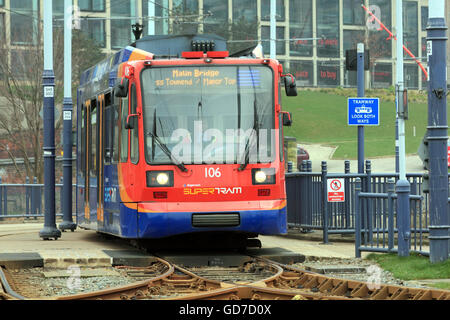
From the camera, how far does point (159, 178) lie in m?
16.7

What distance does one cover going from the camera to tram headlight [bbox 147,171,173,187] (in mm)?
16688

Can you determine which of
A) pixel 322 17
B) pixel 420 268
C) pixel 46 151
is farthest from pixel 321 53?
pixel 420 268

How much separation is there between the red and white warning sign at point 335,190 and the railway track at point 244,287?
16.2 feet

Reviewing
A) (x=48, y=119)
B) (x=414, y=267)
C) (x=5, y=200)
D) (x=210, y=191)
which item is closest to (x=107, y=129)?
(x=210, y=191)

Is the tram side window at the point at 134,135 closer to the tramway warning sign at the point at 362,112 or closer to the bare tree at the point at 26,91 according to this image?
the tramway warning sign at the point at 362,112

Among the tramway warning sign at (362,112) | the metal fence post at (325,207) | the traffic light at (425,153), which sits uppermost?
the tramway warning sign at (362,112)

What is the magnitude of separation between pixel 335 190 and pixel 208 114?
4.71 meters

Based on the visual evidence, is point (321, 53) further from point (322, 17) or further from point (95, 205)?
point (95, 205)

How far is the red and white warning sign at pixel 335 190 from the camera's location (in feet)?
68.1

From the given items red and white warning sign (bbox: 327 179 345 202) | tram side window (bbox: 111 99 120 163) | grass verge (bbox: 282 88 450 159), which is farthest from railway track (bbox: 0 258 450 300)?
grass verge (bbox: 282 88 450 159)

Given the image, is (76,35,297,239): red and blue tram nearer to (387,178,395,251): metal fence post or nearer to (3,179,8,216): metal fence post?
(387,178,395,251): metal fence post

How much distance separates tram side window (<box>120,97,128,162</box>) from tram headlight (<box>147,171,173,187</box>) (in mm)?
763

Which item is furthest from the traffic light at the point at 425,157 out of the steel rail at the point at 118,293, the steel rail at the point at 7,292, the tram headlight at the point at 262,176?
the steel rail at the point at 7,292

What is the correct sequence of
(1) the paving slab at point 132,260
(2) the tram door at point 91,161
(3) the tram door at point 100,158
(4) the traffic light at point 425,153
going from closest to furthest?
1. (4) the traffic light at point 425,153
2. (1) the paving slab at point 132,260
3. (3) the tram door at point 100,158
4. (2) the tram door at point 91,161
